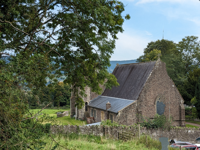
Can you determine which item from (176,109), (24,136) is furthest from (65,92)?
(176,109)

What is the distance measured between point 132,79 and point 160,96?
15.1 ft

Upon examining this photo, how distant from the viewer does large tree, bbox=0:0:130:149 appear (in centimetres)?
610

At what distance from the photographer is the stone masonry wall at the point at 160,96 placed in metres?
26.3

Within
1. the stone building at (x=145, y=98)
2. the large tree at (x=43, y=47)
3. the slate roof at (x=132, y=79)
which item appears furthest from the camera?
the slate roof at (x=132, y=79)

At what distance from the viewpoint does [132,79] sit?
1169 inches

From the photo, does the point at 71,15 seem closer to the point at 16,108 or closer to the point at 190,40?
the point at 16,108

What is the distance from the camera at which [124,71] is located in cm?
3331

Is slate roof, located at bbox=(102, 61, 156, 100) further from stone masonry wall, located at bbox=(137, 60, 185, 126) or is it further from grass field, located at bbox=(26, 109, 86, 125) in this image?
grass field, located at bbox=(26, 109, 86, 125)

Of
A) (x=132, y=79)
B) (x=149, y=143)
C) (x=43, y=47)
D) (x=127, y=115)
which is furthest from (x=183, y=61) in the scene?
(x=43, y=47)

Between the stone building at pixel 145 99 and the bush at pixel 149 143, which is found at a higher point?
the stone building at pixel 145 99

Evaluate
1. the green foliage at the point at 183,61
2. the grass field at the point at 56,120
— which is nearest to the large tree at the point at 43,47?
the grass field at the point at 56,120

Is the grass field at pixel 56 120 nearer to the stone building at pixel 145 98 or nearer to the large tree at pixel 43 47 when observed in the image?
the large tree at pixel 43 47

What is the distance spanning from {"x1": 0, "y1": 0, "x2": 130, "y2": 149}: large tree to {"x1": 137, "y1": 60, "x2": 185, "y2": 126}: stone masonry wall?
52.7 ft

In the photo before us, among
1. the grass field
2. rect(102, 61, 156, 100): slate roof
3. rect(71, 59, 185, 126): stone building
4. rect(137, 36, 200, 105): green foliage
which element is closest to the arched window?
rect(71, 59, 185, 126): stone building
